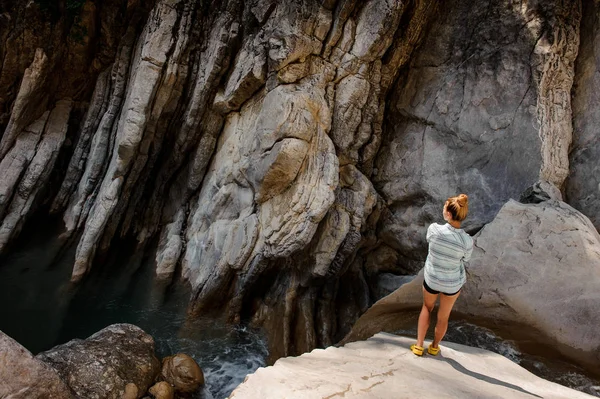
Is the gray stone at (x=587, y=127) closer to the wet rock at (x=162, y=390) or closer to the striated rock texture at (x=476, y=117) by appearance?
the striated rock texture at (x=476, y=117)

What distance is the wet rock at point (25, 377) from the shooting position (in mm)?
4199

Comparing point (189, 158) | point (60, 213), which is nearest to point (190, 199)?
point (189, 158)

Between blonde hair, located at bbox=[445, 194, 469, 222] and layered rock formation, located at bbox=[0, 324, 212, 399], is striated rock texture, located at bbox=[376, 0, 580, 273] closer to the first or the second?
blonde hair, located at bbox=[445, 194, 469, 222]

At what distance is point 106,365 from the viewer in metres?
5.48

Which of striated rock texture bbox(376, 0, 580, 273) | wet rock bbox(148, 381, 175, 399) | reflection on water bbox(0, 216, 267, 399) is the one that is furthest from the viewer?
reflection on water bbox(0, 216, 267, 399)

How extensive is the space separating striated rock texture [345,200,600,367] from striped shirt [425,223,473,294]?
1.49 meters

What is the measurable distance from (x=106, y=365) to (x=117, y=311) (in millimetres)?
3446

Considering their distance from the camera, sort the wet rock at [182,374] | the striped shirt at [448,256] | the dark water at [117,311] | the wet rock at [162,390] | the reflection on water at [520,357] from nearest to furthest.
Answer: the striped shirt at [448,256], the reflection on water at [520,357], the wet rock at [162,390], the wet rock at [182,374], the dark water at [117,311]

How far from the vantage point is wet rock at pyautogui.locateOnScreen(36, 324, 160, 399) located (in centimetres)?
512

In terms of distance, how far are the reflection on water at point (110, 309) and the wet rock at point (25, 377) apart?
7.44 feet

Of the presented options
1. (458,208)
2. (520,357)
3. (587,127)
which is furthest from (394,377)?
(587,127)

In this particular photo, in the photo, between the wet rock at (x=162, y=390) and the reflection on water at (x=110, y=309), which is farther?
the reflection on water at (x=110, y=309)

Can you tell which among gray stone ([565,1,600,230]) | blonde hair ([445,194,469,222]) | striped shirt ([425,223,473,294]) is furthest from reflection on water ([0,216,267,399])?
gray stone ([565,1,600,230])

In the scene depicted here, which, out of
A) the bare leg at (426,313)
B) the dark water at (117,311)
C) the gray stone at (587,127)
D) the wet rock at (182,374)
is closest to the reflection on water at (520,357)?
the dark water at (117,311)
